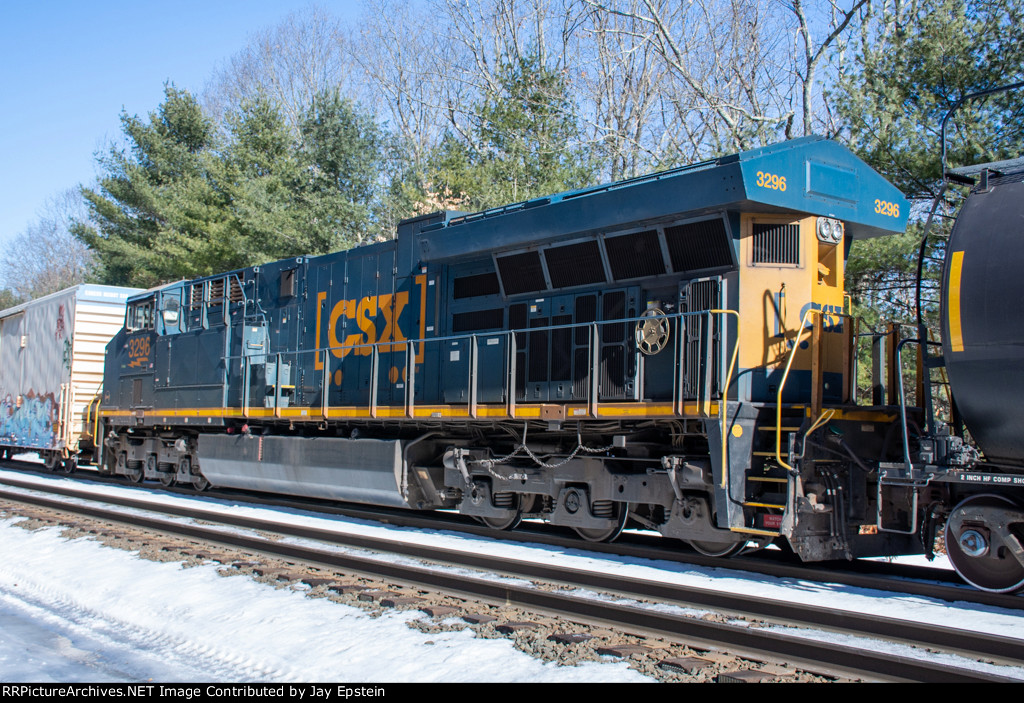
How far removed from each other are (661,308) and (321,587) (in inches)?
166

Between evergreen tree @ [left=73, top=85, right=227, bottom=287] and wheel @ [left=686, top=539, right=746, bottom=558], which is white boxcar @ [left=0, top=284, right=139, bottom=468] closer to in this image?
evergreen tree @ [left=73, top=85, right=227, bottom=287]

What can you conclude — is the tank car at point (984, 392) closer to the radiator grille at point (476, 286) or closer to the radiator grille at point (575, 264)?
the radiator grille at point (575, 264)

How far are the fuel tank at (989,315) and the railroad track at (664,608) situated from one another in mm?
1881

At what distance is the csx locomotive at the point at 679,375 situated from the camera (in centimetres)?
651

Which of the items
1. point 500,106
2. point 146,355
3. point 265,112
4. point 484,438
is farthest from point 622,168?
point 484,438

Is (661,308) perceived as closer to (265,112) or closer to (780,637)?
(780,637)

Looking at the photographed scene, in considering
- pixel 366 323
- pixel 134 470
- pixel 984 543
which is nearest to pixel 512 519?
pixel 366 323

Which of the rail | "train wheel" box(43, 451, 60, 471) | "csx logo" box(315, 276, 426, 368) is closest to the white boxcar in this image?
"train wheel" box(43, 451, 60, 471)

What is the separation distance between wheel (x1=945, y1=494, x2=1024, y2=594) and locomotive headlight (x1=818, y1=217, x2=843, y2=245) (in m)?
2.86

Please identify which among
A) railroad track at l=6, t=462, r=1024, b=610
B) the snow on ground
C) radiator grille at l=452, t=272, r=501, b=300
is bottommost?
the snow on ground

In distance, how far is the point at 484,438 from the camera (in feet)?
33.7

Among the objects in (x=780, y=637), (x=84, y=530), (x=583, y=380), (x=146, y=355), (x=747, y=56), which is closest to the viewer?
(x=780, y=637)

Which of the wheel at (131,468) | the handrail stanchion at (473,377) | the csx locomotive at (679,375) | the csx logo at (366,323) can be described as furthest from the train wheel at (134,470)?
the handrail stanchion at (473,377)

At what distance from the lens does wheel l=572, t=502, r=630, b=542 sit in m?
8.70
